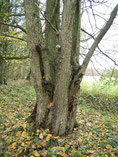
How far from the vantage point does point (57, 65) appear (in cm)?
258

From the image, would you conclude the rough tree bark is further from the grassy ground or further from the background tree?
the background tree

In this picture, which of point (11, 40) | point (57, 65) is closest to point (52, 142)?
point (57, 65)

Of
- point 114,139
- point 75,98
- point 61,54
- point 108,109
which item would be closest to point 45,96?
point 75,98

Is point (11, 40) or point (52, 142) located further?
point (11, 40)

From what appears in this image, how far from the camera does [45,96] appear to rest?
2701mm

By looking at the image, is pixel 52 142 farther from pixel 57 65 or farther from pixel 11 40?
pixel 11 40

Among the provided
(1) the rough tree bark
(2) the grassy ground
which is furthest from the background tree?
(2) the grassy ground

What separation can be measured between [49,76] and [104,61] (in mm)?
2011

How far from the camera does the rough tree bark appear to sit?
238 cm

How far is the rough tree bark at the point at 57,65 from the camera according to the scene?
2.38m

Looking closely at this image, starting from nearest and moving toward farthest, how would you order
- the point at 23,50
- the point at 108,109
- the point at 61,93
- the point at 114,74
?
1. the point at 61,93
2. the point at 114,74
3. the point at 108,109
4. the point at 23,50

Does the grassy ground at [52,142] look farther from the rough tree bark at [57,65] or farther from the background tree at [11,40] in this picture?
the background tree at [11,40]

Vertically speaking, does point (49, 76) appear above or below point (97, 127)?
above

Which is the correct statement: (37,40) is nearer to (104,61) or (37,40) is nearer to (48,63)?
(48,63)
